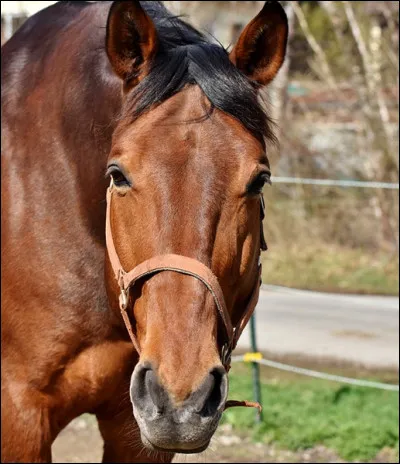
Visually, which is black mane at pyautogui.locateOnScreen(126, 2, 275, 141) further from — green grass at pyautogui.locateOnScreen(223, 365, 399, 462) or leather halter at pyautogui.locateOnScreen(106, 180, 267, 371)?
green grass at pyautogui.locateOnScreen(223, 365, 399, 462)

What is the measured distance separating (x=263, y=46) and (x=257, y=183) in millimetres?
502

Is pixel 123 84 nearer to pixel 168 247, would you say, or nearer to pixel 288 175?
pixel 168 247

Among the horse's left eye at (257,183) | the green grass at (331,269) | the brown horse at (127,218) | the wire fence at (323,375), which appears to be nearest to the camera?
the brown horse at (127,218)

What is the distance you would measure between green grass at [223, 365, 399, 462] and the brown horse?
1.80 meters

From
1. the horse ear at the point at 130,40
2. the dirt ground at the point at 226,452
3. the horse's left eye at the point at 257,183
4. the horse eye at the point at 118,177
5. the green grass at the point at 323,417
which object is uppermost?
the horse ear at the point at 130,40

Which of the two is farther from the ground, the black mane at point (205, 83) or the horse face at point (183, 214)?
the black mane at point (205, 83)

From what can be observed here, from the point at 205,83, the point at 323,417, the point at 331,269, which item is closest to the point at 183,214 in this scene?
the point at 205,83

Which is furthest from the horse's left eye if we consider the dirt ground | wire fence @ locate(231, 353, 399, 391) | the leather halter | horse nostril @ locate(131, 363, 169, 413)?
wire fence @ locate(231, 353, 399, 391)

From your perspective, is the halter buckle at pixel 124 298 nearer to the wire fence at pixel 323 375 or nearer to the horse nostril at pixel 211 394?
the horse nostril at pixel 211 394

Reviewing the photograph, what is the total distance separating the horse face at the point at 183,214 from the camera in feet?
7.06

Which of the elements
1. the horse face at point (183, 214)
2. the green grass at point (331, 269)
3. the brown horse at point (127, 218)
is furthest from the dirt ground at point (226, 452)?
the green grass at point (331, 269)

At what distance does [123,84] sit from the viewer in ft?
8.82

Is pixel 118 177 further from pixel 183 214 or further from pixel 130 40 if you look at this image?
pixel 130 40

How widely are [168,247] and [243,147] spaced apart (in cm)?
38
